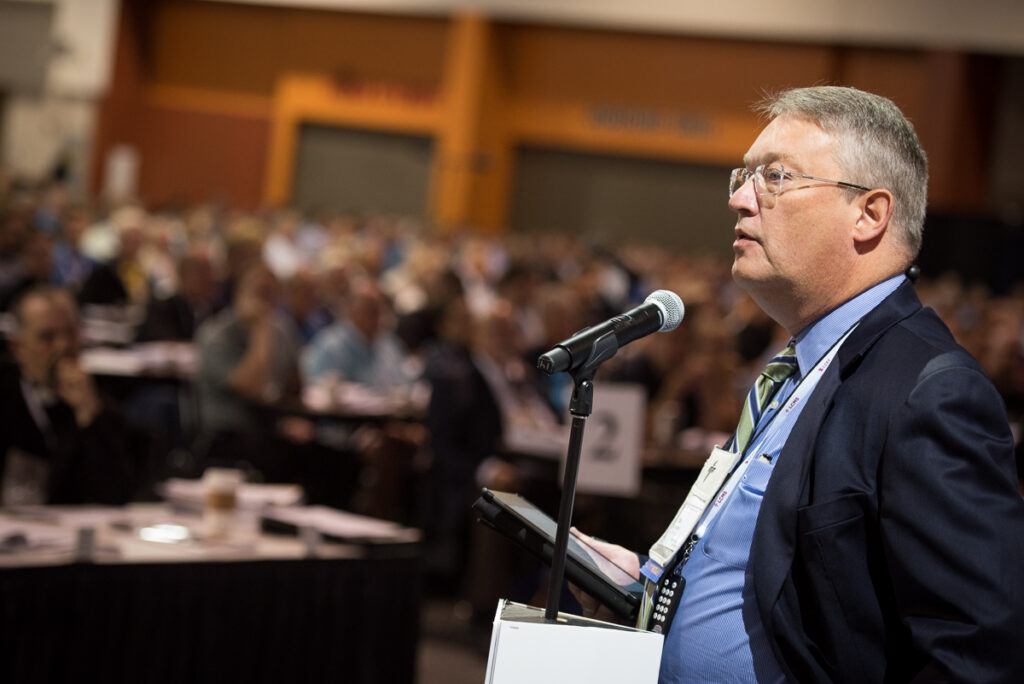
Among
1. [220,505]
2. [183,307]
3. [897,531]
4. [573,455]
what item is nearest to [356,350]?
[183,307]

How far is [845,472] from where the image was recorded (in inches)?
56.2

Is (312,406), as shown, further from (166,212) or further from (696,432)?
(166,212)

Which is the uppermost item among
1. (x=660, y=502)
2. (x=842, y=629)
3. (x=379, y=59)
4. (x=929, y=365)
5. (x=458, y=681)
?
(x=379, y=59)

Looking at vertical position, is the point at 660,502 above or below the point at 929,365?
below

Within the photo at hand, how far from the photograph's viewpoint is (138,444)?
220 inches

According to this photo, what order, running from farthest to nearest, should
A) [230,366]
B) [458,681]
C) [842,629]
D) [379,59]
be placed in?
[379,59], [230,366], [458,681], [842,629]

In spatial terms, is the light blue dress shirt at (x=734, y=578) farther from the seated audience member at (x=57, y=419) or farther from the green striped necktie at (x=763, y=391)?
the seated audience member at (x=57, y=419)

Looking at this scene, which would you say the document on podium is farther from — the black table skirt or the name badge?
the black table skirt

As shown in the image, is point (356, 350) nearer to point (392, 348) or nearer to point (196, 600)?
point (392, 348)

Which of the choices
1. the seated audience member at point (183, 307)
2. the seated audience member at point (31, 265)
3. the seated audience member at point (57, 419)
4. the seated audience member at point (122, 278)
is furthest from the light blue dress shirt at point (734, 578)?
the seated audience member at point (122, 278)

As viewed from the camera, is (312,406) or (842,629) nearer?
(842,629)

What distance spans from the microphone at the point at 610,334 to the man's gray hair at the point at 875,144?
274 mm

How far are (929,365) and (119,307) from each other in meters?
8.67

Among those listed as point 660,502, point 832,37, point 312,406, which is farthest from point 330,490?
point 832,37
